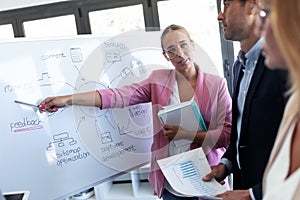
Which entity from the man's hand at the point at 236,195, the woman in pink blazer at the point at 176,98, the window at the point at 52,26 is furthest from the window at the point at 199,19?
the man's hand at the point at 236,195

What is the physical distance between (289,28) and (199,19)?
2349mm

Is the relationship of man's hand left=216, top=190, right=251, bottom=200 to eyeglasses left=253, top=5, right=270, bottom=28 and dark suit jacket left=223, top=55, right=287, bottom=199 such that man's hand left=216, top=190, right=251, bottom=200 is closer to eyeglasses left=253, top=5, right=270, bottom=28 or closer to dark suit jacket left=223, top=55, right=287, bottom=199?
dark suit jacket left=223, top=55, right=287, bottom=199

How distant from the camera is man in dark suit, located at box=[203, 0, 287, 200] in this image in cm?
106

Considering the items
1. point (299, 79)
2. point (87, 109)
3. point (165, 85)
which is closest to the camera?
point (299, 79)

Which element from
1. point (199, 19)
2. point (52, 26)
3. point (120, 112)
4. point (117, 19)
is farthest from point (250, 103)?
point (52, 26)

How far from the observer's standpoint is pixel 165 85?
161 centimetres

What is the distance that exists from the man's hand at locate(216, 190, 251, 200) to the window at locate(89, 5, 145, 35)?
2007 mm

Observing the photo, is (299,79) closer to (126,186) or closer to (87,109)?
(87,109)

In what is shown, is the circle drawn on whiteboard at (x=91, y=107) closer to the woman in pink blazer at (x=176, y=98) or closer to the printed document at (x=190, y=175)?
the woman in pink blazer at (x=176, y=98)

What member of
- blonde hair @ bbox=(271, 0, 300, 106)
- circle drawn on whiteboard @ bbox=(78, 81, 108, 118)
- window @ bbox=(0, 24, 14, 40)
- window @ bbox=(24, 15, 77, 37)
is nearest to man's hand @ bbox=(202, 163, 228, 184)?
circle drawn on whiteboard @ bbox=(78, 81, 108, 118)

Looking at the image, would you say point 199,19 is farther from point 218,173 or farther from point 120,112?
point 218,173

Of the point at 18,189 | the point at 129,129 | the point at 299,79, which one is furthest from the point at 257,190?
the point at 18,189

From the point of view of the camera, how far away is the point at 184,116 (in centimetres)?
152

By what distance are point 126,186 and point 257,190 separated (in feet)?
5.94
